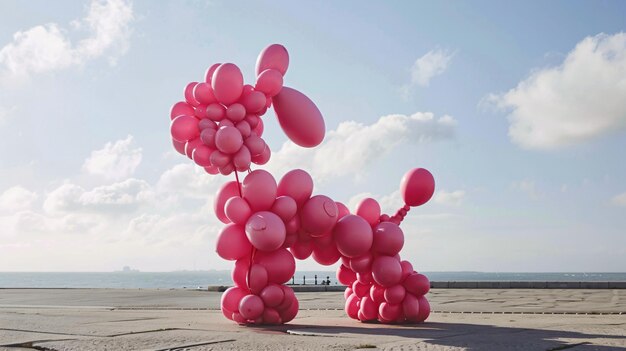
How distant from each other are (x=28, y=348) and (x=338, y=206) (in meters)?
5.98

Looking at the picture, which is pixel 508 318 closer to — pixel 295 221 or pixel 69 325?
pixel 295 221

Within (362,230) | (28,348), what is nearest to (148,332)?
(28,348)

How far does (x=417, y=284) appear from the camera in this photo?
36.9 ft

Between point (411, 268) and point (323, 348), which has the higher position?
point (411, 268)

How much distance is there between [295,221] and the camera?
35.4ft

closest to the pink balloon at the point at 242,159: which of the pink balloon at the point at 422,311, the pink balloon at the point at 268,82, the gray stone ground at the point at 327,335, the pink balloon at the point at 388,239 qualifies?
the pink balloon at the point at 268,82

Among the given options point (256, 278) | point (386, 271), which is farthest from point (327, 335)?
point (386, 271)

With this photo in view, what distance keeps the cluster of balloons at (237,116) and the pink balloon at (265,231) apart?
2.95 ft

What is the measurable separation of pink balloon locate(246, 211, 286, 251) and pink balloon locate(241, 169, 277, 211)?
26 cm

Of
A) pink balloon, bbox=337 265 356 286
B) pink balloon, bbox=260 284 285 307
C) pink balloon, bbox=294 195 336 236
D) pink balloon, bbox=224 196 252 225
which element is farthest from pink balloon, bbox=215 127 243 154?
pink balloon, bbox=337 265 356 286

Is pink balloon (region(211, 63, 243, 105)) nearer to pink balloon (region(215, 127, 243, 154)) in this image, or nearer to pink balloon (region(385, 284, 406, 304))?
pink balloon (region(215, 127, 243, 154))

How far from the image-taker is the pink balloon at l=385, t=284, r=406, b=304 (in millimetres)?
11125

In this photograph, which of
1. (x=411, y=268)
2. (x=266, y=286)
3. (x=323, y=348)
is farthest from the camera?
(x=411, y=268)

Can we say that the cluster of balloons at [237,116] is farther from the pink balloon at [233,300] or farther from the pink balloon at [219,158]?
the pink balloon at [233,300]
